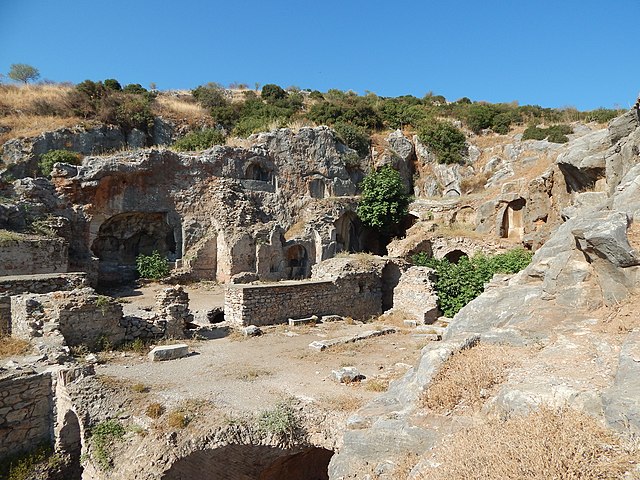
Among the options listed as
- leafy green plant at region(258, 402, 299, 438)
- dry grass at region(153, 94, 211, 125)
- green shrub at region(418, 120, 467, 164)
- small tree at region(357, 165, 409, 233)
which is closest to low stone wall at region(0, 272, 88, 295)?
leafy green plant at region(258, 402, 299, 438)

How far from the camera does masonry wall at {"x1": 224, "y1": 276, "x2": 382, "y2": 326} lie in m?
12.1

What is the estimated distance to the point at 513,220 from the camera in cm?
2236

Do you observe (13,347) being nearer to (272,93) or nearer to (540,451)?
(540,451)

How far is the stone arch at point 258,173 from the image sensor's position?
25500 mm

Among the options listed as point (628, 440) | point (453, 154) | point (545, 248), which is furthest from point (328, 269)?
point (453, 154)

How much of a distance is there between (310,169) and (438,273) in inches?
548

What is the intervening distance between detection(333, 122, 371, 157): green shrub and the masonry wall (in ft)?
54.6

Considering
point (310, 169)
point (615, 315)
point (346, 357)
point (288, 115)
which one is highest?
point (288, 115)

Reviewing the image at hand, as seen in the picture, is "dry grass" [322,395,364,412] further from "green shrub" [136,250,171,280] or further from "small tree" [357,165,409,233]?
"small tree" [357,165,409,233]

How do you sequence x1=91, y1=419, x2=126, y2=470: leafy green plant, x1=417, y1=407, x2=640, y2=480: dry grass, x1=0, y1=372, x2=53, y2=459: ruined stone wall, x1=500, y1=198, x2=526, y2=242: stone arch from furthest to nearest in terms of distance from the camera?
x1=500, y1=198, x2=526, y2=242: stone arch < x1=0, y1=372, x2=53, y2=459: ruined stone wall < x1=91, y1=419, x2=126, y2=470: leafy green plant < x1=417, y1=407, x2=640, y2=480: dry grass

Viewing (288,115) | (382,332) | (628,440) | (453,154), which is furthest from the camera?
(288,115)

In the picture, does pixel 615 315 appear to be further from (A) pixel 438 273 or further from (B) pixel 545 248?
(A) pixel 438 273

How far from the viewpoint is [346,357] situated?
938 cm

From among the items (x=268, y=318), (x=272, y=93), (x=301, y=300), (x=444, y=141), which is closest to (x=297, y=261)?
(x=301, y=300)
